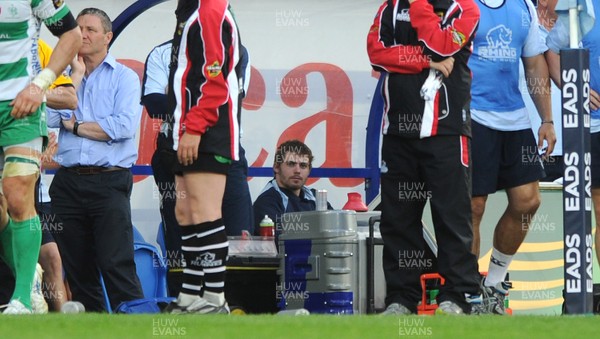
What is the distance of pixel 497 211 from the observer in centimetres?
1177

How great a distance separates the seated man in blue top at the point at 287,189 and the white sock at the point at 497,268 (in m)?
2.07

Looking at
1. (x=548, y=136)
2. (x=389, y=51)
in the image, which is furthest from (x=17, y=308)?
(x=548, y=136)

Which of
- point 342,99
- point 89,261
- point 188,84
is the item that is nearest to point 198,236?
point 188,84

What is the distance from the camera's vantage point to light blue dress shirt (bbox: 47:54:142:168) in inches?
405

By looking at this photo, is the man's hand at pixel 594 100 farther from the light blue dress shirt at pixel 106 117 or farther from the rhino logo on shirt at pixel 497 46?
Result: the light blue dress shirt at pixel 106 117

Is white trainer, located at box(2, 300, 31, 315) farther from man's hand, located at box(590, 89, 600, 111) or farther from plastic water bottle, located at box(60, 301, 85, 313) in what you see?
man's hand, located at box(590, 89, 600, 111)

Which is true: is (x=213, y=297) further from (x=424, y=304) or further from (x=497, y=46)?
(x=497, y=46)

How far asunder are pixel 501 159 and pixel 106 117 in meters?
2.99

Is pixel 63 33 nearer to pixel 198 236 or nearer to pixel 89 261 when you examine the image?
pixel 198 236

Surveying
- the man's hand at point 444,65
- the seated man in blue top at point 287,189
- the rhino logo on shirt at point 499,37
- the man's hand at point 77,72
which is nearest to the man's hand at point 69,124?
the man's hand at point 77,72

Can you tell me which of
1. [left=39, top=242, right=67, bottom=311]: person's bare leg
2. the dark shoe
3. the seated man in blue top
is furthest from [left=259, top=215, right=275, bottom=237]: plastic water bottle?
the dark shoe

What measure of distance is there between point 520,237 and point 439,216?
1.42 m

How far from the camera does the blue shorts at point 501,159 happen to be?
9.40 meters

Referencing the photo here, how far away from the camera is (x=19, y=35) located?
26.8 ft
